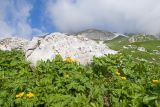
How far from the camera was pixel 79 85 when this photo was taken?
400 inches

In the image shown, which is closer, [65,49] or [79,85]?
[79,85]

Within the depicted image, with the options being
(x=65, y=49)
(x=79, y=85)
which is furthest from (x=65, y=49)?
(x=79, y=85)

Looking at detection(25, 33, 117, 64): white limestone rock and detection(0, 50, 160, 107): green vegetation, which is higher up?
detection(25, 33, 117, 64): white limestone rock

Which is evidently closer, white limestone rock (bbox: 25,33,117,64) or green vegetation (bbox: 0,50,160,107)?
green vegetation (bbox: 0,50,160,107)

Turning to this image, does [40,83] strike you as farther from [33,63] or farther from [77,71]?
[33,63]

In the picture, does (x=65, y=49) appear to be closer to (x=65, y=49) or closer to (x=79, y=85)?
(x=65, y=49)

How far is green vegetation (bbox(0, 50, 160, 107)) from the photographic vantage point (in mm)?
8969

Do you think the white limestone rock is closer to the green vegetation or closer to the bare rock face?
the bare rock face

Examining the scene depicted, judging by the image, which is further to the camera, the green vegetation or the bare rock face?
the bare rock face

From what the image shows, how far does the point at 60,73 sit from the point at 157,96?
4.63 metres

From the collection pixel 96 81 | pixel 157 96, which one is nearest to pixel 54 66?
pixel 96 81

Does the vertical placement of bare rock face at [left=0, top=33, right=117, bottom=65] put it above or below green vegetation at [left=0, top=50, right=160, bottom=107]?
above

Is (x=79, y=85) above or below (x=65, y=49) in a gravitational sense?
below

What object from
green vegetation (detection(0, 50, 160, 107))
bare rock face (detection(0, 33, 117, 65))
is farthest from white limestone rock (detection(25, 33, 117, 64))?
green vegetation (detection(0, 50, 160, 107))
